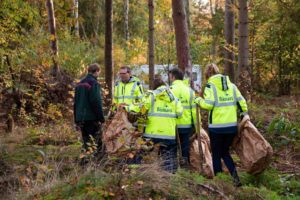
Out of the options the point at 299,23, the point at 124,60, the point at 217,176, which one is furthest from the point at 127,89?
the point at 124,60

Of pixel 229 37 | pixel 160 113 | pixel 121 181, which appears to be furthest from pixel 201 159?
pixel 229 37

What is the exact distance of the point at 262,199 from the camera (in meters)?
6.54

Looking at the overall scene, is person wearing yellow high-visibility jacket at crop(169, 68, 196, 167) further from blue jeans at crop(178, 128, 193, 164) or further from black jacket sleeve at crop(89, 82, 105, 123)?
black jacket sleeve at crop(89, 82, 105, 123)

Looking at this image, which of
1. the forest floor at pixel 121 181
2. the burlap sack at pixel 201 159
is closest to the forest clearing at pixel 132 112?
the forest floor at pixel 121 181

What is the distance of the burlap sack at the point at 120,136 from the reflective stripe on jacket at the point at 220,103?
124 centimetres

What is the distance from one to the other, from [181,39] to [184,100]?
2.09m

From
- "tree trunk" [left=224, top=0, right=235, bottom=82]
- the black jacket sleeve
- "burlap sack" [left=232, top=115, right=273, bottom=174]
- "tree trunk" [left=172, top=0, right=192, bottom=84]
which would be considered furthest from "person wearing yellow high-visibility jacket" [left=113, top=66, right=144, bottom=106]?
"tree trunk" [left=224, top=0, right=235, bottom=82]

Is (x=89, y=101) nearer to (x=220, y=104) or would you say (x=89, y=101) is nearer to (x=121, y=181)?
(x=220, y=104)

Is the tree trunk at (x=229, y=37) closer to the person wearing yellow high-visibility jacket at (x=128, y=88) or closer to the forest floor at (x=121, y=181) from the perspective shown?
the forest floor at (x=121, y=181)

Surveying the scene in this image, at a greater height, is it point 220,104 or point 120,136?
point 220,104

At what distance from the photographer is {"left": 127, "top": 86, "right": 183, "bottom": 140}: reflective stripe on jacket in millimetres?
7648

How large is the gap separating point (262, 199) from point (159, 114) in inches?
83.0

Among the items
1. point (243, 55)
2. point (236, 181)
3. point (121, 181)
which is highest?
point (243, 55)

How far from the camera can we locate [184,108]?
26.9ft
